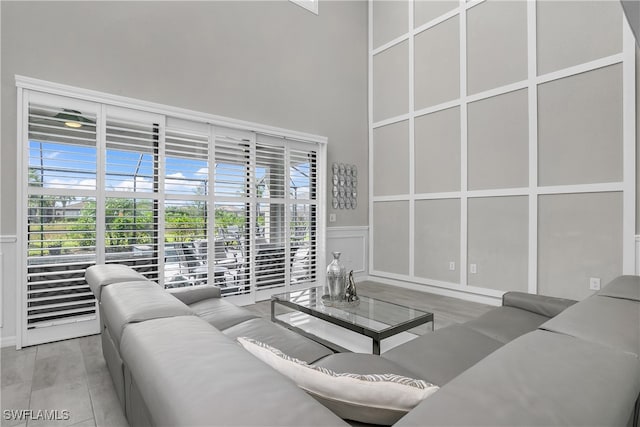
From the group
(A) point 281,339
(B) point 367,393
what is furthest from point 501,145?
(B) point 367,393

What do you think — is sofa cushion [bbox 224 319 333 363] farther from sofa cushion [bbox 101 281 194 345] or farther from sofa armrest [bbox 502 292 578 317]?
sofa armrest [bbox 502 292 578 317]

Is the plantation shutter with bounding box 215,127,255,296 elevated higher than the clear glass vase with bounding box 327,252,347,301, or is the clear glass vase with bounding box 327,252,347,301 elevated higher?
the plantation shutter with bounding box 215,127,255,296

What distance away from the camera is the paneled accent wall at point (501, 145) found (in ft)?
10.4

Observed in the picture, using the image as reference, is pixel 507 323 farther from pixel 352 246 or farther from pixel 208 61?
pixel 208 61

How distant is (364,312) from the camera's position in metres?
2.46

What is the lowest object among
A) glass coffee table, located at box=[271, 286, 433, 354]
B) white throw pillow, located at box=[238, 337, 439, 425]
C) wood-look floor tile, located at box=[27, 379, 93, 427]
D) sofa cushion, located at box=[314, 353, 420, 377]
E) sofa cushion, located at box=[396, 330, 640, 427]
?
wood-look floor tile, located at box=[27, 379, 93, 427]

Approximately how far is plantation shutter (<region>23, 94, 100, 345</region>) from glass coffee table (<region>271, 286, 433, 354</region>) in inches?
69.2

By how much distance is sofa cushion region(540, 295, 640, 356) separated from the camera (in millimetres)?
1086

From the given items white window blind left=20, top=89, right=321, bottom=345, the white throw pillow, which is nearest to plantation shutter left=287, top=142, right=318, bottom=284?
white window blind left=20, top=89, right=321, bottom=345

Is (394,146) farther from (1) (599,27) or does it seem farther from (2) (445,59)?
(1) (599,27)

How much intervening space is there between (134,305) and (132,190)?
2188 mm

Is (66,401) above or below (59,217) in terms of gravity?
below

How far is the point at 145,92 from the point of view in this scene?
331 centimetres

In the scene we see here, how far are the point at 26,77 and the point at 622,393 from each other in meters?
3.98
